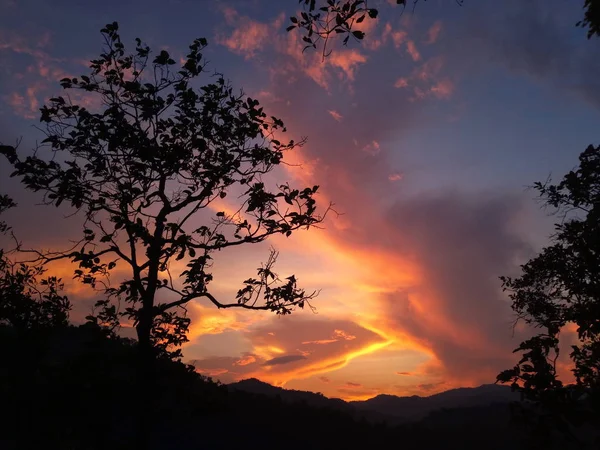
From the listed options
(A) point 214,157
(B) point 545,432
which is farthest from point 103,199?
(B) point 545,432

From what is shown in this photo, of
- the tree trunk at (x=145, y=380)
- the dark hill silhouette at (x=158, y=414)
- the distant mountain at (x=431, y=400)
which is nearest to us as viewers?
the dark hill silhouette at (x=158, y=414)

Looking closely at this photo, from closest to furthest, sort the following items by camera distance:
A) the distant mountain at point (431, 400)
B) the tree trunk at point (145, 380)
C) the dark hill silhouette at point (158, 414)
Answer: the dark hill silhouette at point (158, 414)
the tree trunk at point (145, 380)
the distant mountain at point (431, 400)

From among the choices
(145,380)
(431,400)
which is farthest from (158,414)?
(431,400)

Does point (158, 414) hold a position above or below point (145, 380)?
below

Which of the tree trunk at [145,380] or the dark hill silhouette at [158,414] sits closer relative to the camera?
the dark hill silhouette at [158,414]

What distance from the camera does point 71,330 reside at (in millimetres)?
50344

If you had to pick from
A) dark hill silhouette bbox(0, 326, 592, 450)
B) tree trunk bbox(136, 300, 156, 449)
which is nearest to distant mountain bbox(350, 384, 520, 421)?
dark hill silhouette bbox(0, 326, 592, 450)

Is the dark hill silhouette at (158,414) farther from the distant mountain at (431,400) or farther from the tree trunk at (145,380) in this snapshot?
the distant mountain at (431,400)

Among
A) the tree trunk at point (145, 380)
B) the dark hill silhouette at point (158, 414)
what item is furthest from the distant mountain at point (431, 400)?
the tree trunk at point (145, 380)

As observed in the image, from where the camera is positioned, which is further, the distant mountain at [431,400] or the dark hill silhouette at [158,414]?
the distant mountain at [431,400]

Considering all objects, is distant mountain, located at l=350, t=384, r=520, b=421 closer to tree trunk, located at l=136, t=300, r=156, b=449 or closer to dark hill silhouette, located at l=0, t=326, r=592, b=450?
dark hill silhouette, located at l=0, t=326, r=592, b=450

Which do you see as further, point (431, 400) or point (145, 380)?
point (431, 400)

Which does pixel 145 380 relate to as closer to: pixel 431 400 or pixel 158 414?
pixel 158 414

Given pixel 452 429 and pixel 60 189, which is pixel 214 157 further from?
pixel 452 429
